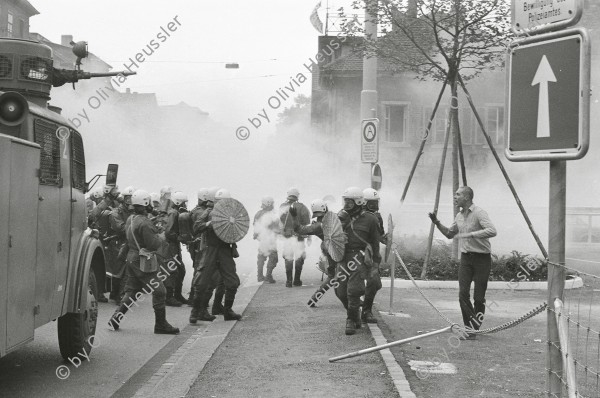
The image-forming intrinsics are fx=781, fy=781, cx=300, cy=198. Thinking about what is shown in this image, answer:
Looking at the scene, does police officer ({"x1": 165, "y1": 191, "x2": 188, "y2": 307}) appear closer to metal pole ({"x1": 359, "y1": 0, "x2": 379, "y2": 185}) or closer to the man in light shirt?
metal pole ({"x1": 359, "y1": 0, "x2": 379, "y2": 185})

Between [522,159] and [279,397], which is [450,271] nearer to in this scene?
[279,397]

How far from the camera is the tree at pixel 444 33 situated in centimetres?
1484

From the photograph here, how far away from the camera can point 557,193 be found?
13.0ft

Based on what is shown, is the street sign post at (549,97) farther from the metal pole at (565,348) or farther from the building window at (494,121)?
the building window at (494,121)

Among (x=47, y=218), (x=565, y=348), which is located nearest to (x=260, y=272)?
(x=47, y=218)

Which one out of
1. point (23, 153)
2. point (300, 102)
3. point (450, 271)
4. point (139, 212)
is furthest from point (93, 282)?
point (300, 102)

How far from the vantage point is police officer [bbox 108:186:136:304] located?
12.8m

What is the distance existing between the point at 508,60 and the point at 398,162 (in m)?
27.4

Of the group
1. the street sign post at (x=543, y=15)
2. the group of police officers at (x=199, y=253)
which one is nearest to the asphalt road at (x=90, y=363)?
the group of police officers at (x=199, y=253)

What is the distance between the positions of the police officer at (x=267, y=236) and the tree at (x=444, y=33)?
3657mm

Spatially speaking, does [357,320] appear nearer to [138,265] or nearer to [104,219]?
[138,265]

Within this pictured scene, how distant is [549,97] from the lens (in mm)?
3982

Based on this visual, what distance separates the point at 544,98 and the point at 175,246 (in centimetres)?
955

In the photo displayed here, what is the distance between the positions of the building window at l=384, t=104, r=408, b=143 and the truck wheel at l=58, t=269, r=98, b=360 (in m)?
24.7
